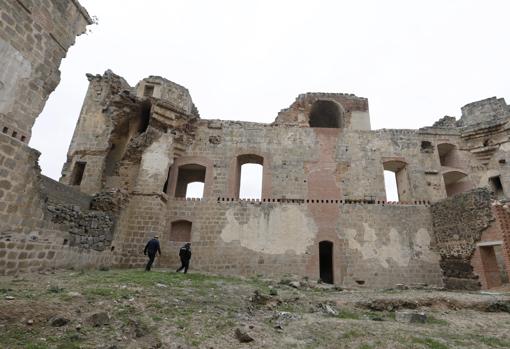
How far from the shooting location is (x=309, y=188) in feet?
42.3

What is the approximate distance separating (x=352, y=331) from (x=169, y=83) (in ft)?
49.5

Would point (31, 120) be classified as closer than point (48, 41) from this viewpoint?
Yes

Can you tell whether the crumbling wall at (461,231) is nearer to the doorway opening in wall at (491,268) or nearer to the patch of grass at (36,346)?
the doorway opening in wall at (491,268)

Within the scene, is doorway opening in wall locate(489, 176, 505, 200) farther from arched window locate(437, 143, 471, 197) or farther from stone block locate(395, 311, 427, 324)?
stone block locate(395, 311, 427, 324)

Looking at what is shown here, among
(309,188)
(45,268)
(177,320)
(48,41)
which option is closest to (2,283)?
(45,268)

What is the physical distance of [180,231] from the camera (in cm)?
1202

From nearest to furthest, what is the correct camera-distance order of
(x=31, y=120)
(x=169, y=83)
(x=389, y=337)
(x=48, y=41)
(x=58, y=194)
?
(x=389, y=337), (x=31, y=120), (x=48, y=41), (x=58, y=194), (x=169, y=83)

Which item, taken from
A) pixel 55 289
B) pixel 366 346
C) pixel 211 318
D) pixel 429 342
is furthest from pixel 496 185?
pixel 55 289

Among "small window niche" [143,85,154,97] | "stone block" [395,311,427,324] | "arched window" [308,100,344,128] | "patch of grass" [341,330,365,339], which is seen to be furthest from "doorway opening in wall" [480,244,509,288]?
"small window niche" [143,85,154,97]

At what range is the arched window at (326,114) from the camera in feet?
53.5

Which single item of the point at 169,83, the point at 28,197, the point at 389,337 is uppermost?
the point at 169,83

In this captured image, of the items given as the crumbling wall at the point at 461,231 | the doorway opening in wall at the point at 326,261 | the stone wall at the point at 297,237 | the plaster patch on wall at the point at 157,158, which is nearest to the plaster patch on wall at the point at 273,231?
the stone wall at the point at 297,237

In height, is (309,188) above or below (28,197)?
above

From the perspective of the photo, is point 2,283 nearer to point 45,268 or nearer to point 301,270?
point 45,268
